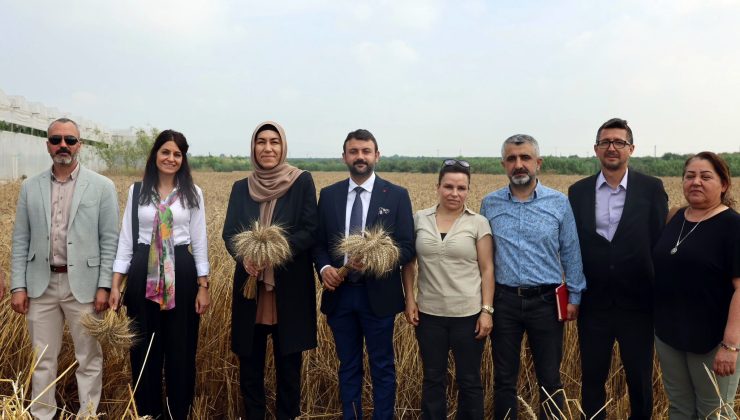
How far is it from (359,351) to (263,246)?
0.97m

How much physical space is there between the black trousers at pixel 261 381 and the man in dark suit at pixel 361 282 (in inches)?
12.5

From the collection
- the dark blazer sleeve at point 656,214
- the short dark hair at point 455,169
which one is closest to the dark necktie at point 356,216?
the short dark hair at point 455,169

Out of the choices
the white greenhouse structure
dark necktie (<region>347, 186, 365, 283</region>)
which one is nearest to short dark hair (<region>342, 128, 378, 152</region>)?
dark necktie (<region>347, 186, 365, 283</region>)

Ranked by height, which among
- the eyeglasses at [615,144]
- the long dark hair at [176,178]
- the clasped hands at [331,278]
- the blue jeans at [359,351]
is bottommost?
the blue jeans at [359,351]

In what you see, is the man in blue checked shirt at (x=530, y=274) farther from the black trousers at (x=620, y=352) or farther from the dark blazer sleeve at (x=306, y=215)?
the dark blazer sleeve at (x=306, y=215)

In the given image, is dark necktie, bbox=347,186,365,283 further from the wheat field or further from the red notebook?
the red notebook

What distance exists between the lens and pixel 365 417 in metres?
3.86

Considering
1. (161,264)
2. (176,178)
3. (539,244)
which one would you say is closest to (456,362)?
(539,244)

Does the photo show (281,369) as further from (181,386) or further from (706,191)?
(706,191)

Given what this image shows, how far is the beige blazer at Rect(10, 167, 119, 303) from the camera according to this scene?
332cm

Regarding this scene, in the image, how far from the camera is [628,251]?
320 centimetres

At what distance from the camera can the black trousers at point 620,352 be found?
3209 millimetres

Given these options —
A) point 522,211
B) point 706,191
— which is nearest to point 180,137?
point 522,211

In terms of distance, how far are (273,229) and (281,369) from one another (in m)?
0.98
